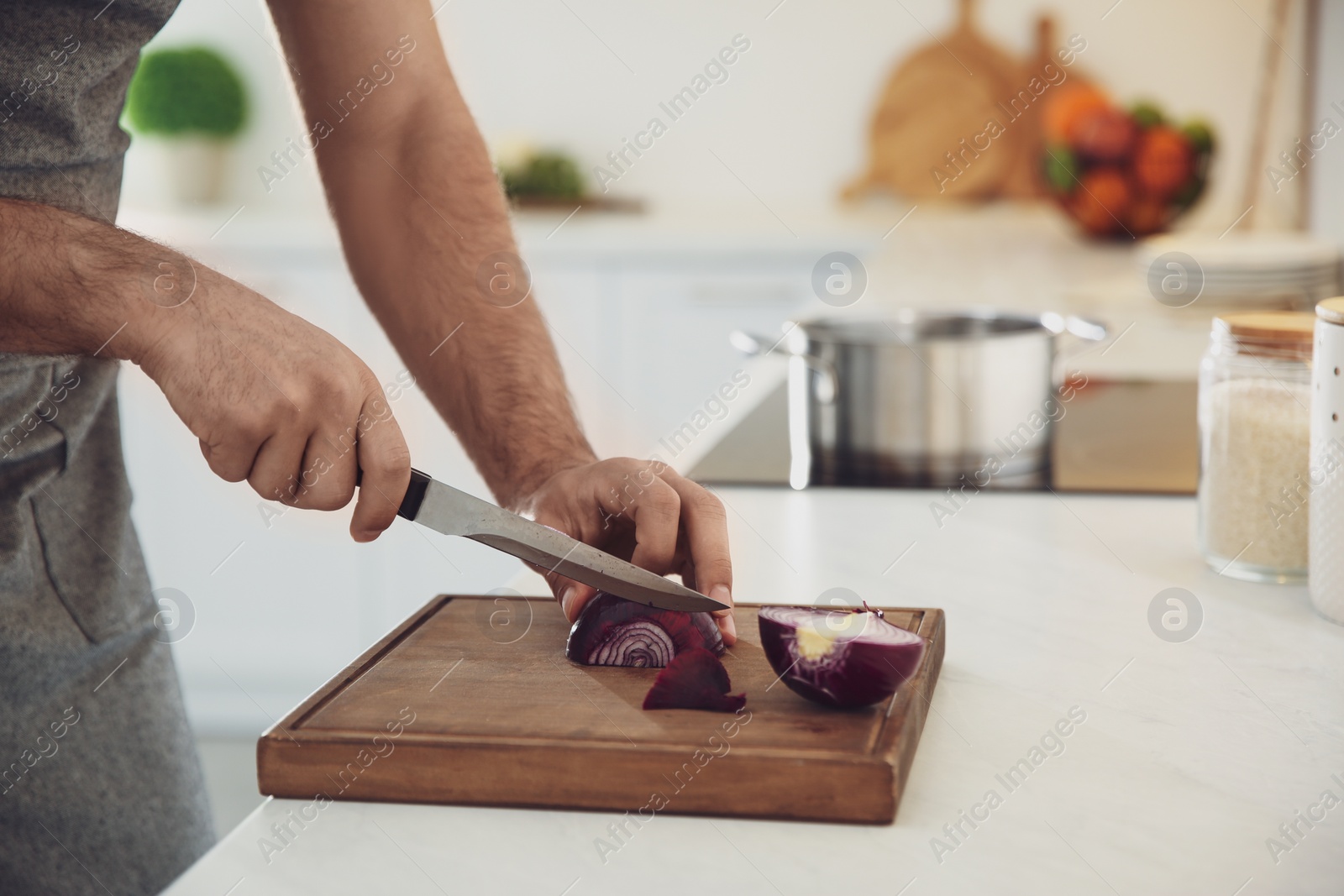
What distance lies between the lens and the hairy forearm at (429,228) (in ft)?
3.20

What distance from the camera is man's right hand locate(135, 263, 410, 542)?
66cm

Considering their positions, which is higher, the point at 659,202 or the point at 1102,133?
the point at 1102,133

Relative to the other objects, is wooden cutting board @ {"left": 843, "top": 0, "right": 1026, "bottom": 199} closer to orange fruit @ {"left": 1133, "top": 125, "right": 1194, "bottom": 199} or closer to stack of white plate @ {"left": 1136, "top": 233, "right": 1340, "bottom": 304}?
orange fruit @ {"left": 1133, "top": 125, "right": 1194, "bottom": 199}

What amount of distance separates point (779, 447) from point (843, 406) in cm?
13

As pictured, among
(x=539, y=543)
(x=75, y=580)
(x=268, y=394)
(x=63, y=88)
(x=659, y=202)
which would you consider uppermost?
(x=63, y=88)

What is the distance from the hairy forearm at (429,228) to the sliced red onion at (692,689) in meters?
0.33

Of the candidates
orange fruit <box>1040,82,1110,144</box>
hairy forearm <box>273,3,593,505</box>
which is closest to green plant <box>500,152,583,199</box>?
orange fruit <box>1040,82,1110,144</box>

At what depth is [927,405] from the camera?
44.2 inches

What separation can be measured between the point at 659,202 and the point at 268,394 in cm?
253

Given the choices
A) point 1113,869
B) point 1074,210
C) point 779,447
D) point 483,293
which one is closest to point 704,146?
point 1074,210

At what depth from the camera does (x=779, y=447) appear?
1275mm

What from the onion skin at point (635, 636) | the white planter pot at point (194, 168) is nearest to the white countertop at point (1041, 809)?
the onion skin at point (635, 636)

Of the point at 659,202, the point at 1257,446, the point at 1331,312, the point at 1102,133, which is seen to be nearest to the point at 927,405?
the point at 1257,446

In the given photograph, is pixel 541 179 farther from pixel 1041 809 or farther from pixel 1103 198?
pixel 1041 809
